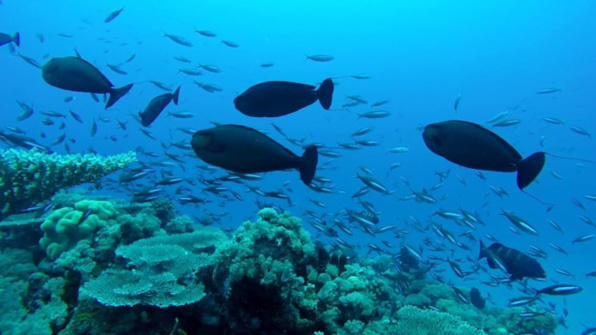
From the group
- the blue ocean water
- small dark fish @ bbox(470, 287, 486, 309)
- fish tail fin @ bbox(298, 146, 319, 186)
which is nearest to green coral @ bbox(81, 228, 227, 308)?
fish tail fin @ bbox(298, 146, 319, 186)

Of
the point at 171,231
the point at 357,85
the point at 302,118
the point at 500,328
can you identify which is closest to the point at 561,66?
the point at 357,85

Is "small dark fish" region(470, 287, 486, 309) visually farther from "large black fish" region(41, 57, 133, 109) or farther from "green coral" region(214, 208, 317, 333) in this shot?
"large black fish" region(41, 57, 133, 109)

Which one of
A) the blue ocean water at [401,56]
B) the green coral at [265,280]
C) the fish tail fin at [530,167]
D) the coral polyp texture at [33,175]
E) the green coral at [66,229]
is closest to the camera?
the fish tail fin at [530,167]

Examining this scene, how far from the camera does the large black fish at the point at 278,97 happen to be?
10.2 feet

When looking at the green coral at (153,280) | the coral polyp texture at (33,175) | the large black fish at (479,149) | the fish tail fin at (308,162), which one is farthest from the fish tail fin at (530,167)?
the coral polyp texture at (33,175)

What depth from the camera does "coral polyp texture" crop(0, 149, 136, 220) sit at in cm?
585

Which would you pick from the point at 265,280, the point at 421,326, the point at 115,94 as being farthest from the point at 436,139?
the point at 115,94

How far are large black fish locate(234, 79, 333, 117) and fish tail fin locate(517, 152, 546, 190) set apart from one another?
1.65 meters

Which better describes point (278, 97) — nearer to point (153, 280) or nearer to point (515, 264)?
point (153, 280)

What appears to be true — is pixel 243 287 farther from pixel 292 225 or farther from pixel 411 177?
pixel 411 177

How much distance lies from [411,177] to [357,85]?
42.4 meters

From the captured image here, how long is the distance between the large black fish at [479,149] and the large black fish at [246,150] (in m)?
1.01

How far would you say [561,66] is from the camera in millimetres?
87125

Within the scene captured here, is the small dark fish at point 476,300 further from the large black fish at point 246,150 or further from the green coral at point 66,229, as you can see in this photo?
the large black fish at point 246,150
